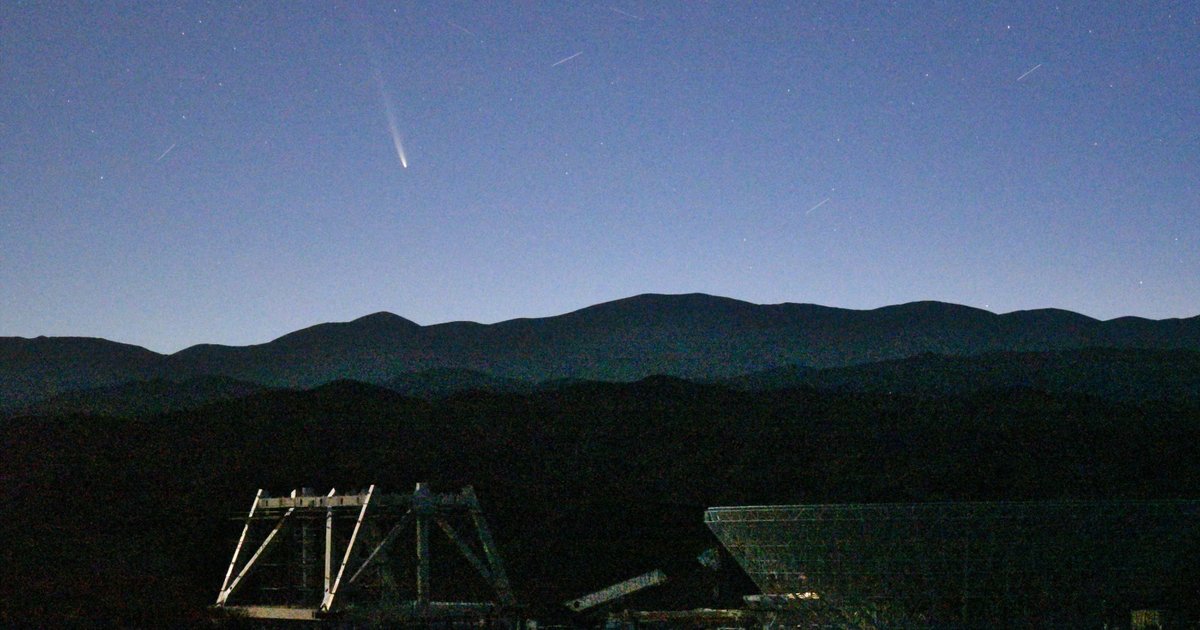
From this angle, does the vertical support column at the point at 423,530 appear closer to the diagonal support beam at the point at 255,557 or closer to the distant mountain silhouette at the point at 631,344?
the diagonal support beam at the point at 255,557

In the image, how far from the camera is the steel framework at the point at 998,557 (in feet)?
156

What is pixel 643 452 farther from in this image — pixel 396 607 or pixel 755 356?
pixel 396 607

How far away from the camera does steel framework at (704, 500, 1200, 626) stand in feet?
156

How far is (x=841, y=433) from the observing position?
113438mm

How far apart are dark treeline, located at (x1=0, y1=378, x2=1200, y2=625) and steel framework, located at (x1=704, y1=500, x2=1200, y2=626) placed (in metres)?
28.4

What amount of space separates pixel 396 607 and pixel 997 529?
2189 cm

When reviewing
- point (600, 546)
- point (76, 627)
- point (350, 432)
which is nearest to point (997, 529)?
point (76, 627)

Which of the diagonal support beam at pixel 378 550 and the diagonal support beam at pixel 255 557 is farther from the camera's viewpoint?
the diagonal support beam at pixel 255 557

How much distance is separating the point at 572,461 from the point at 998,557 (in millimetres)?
63222

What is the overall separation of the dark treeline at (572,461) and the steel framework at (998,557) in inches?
1117

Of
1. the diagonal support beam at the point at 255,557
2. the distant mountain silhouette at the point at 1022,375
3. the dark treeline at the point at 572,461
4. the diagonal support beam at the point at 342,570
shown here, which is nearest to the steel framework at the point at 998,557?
the diagonal support beam at the point at 342,570

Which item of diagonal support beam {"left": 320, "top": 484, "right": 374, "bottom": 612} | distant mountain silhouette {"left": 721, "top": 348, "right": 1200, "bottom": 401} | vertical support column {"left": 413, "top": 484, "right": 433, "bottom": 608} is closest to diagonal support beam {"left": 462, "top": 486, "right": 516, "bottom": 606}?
vertical support column {"left": 413, "top": 484, "right": 433, "bottom": 608}

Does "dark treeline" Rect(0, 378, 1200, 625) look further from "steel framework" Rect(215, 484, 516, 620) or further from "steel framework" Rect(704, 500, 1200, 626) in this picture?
"steel framework" Rect(704, 500, 1200, 626)

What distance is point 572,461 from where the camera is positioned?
10894cm
